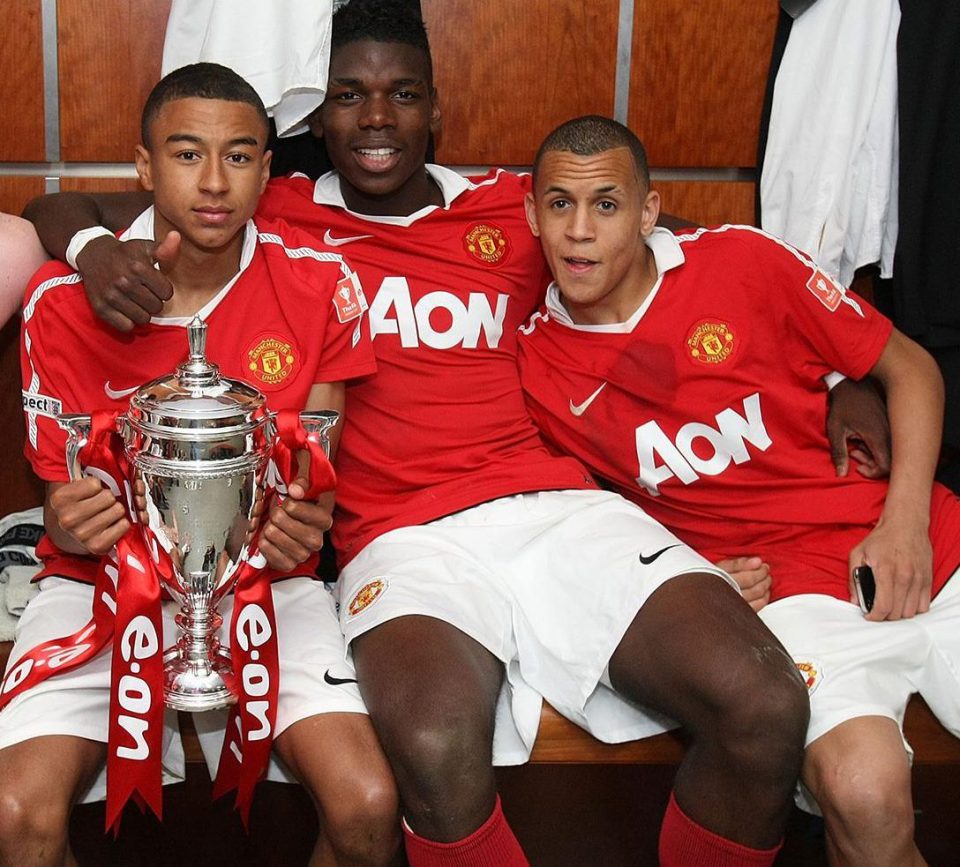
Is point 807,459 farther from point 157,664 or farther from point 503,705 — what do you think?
point 157,664

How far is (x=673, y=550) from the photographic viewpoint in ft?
5.98

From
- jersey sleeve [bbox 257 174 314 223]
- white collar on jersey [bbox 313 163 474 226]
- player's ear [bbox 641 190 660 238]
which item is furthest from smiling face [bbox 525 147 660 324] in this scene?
jersey sleeve [bbox 257 174 314 223]

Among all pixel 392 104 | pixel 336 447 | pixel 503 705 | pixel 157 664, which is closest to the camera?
pixel 157 664

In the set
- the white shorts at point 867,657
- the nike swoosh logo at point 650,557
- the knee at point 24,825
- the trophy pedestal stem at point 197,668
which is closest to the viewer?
the knee at point 24,825

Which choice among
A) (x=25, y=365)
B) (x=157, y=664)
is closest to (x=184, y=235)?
(x=25, y=365)

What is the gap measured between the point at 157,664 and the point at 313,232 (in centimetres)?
88

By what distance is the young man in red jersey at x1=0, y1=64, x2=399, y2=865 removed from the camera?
159cm

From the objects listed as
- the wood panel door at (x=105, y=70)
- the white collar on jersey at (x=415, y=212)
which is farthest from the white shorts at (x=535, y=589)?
the wood panel door at (x=105, y=70)

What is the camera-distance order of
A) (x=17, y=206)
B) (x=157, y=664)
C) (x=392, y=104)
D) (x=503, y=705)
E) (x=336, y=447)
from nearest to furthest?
(x=157, y=664), (x=503, y=705), (x=336, y=447), (x=392, y=104), (x=17, y=206)

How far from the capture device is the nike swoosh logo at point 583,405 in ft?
6.75

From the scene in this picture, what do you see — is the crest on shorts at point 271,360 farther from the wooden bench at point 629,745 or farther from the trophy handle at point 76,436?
the wooden bench at point 629,745

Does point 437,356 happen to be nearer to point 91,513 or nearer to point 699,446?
point 699,446

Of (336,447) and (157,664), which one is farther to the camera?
(336,447)

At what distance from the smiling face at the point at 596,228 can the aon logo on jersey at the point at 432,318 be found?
16 centimetres
